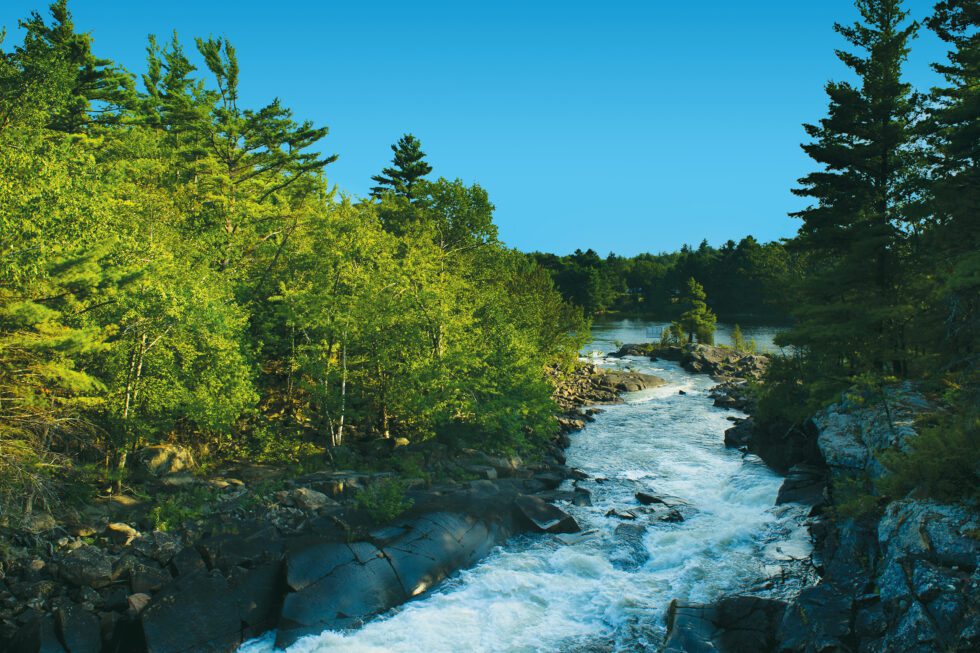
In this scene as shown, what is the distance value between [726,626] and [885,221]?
17.2 meters

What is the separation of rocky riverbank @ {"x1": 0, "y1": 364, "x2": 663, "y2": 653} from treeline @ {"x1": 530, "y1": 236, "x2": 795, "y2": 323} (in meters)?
89.8

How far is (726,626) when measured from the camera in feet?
38.1

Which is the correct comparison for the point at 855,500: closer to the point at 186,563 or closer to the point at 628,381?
the point at 186,563

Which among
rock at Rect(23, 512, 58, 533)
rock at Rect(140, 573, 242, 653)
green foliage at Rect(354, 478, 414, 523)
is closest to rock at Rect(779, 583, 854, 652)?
green foliage at Rect(354, 478, 414, 523)

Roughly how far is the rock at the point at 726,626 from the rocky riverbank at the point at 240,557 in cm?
578

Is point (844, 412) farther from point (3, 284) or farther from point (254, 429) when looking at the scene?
point (3, 284)

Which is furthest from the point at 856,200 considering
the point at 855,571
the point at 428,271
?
the point at 428,271

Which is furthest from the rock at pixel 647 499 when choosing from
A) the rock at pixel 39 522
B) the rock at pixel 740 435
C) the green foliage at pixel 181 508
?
the rock at pixel 39 522

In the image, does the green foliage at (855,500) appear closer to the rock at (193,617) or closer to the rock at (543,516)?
the rock at (543,516)

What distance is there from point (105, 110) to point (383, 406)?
19.8 m

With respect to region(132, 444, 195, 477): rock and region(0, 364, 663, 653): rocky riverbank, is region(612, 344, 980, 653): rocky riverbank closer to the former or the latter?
region(0, 364, 663, 653): rocky riverbank

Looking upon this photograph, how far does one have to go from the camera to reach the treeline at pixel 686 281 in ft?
363

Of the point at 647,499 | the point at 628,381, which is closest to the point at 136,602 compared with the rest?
the point at 647,499

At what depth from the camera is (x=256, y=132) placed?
2975cm
